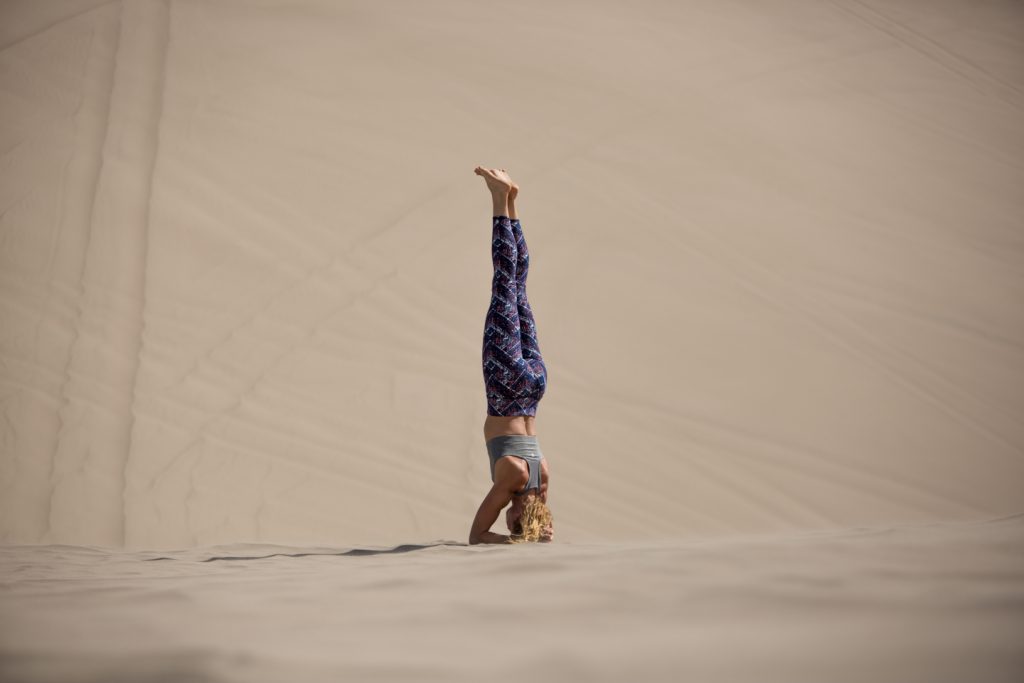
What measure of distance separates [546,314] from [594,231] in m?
1.28

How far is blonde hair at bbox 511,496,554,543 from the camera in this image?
383 centimetres

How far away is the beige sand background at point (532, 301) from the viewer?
7.73 feet

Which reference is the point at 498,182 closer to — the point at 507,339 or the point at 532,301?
the point at 507,339

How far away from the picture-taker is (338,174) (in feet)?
29.6

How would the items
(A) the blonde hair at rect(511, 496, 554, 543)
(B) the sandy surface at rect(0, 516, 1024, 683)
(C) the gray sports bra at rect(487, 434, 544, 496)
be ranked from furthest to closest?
(C) the gray sports bra at rect(487, 434, 544, 496), (A) the blonde hair at rect(511, 496, 554, 543), (B) the sandy surface at rect(0, 516, 1024, 683)

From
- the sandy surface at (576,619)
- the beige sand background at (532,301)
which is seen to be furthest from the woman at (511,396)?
the sandy surface at (576,619)

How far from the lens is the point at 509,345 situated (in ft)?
13.4

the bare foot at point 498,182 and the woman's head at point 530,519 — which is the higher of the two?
the bare foot at point 498,182

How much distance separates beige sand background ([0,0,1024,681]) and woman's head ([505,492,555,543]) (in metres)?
0.47

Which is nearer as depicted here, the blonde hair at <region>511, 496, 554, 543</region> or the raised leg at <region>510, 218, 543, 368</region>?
the blonde hair at <region>511, 496, 554, 543</region>

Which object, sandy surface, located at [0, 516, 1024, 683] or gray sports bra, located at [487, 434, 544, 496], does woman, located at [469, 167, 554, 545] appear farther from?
sandy surface, located at [0, 516, 1024, 683]

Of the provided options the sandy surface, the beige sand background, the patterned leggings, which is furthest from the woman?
the sandy surface

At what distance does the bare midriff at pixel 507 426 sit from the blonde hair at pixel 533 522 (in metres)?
0.28

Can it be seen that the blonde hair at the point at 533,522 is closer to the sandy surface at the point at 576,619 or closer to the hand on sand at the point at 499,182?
the sandy surface at the point at 576,619
